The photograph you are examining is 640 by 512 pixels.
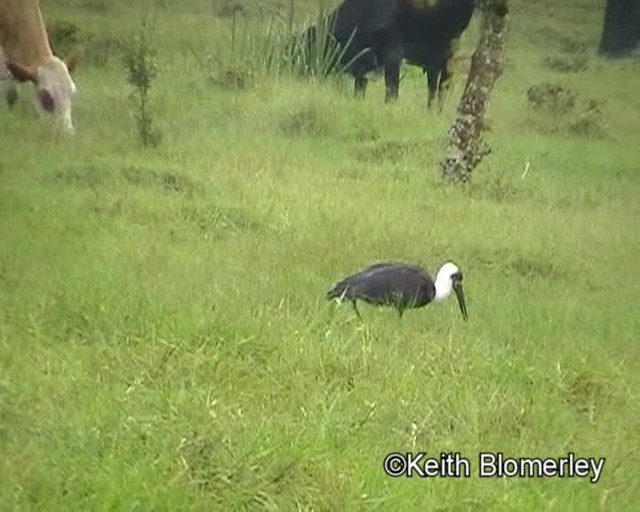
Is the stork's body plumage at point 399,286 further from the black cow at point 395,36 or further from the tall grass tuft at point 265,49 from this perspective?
the black cow at point 395,36

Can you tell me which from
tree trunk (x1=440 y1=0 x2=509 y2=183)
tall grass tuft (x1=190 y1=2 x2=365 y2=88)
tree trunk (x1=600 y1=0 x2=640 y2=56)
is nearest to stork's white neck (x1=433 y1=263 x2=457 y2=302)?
tree trunk (x1=440 y1=0 x2=509 y2=183)

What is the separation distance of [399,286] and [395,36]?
99.1 inches

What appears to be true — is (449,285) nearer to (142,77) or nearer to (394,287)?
(394,287)

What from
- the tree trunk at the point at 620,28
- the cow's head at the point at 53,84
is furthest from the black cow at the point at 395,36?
the cow's head at the point at 53,84

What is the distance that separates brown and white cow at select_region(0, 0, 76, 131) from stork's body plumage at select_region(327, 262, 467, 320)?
3.88 feet

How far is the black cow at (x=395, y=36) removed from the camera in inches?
172

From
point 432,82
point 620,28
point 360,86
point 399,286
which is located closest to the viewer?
point 399,286

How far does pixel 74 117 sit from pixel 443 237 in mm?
1147

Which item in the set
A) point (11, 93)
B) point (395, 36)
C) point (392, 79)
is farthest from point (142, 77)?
point (395, 36)

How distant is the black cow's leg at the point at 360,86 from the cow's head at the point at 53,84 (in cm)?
99

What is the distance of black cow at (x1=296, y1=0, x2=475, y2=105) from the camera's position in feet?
14.3

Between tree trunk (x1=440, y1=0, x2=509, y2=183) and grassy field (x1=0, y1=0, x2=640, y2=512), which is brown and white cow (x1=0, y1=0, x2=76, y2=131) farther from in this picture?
tree trunk (x1=440, y1=0, x2=509, y2=183)

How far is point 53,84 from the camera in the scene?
361cm

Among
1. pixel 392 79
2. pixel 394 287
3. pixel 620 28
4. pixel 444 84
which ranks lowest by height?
pixel 392 79
